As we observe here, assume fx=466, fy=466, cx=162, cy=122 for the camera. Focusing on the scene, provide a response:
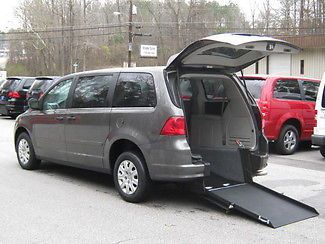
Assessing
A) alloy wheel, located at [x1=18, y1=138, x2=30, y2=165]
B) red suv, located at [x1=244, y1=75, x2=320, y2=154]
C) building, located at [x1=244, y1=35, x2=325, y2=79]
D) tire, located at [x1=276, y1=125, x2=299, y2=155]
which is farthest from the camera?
building, located at [x1=244, y1=35, x2=325, y2=79]

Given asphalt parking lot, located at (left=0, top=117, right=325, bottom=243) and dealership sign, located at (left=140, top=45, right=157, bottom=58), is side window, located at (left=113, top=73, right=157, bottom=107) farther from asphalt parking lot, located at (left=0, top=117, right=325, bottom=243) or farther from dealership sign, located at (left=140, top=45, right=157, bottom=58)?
dealership sign, located at (left=140, top=45, right=157, bottom=58)

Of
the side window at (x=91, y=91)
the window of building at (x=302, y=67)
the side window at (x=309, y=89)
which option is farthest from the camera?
the window of building at (x=302, y=67)

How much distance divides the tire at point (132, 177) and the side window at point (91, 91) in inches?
36.0

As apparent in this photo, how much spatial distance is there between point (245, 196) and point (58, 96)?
11.5 ft

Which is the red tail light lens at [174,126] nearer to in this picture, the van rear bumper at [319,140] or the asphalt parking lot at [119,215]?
the asphalt parking lot at [119,215]

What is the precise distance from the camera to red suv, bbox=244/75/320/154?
10070 millimetres

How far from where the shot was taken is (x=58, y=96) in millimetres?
7578

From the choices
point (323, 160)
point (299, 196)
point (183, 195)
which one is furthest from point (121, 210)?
point (323, 160)

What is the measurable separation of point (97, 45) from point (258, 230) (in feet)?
191

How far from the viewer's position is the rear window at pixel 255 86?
10.1 metres

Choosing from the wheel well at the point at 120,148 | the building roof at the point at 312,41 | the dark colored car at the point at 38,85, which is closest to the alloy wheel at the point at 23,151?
the wheel well at the point at 120,148

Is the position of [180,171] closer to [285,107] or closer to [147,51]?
[285,107]

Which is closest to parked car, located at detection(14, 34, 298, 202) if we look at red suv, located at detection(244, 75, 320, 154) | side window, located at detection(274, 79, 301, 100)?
red suv, located at detection(244, 75, 320, 154)

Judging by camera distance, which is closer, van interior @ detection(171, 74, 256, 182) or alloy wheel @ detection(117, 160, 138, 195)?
alloy wheel @ detection(117, 160, 138, 195)
